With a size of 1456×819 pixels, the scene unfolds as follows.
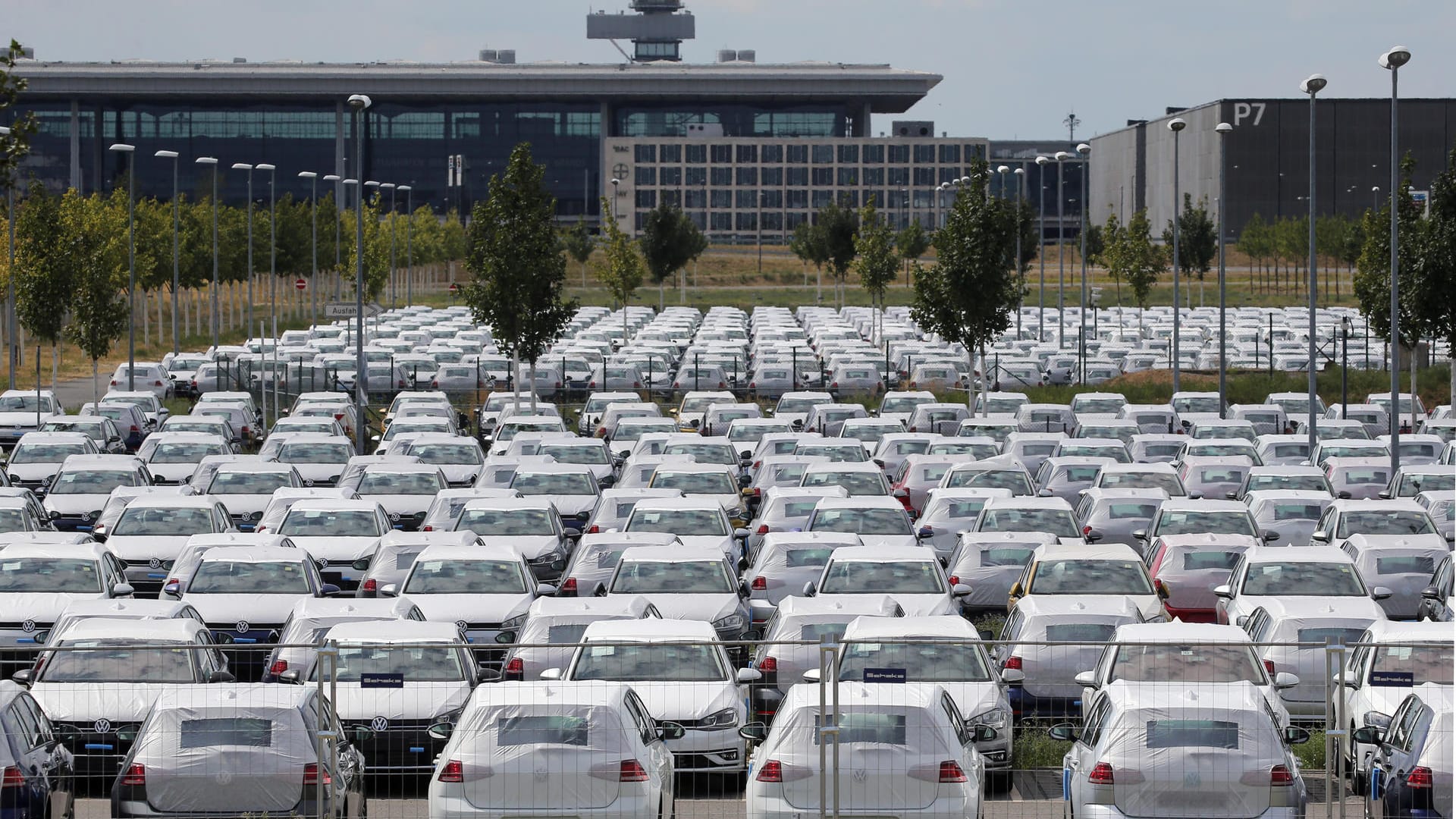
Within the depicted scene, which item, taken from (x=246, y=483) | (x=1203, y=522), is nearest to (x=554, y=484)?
(x=246, y=483)

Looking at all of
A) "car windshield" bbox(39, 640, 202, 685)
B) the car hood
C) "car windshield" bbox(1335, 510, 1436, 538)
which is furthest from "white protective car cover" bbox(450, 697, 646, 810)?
"car windshield" bbox(1335, 510, 1436, 538)

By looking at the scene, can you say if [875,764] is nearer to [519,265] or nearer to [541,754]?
[541,754]

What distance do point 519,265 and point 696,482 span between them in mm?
18754

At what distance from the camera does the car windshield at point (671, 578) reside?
66.6ft

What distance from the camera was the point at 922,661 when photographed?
50.2 feet

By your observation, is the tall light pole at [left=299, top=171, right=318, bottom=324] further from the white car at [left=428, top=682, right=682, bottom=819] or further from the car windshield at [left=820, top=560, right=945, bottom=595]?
the white car at [left=428, top=682, right=682, bottom=819]

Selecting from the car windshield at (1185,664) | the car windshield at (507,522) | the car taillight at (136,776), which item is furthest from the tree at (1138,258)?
the car taillight at (136,776)

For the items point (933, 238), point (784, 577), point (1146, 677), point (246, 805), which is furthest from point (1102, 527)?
point (933, 238)

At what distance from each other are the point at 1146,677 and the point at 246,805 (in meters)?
5.94

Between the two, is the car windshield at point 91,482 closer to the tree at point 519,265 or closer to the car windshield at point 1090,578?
the car windshield at point 1090,578

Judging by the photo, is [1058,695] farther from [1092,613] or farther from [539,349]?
[539,349]

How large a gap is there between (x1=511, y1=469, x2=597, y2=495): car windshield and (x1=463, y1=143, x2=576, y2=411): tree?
690 inches

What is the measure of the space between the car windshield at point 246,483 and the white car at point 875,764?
18.4 m

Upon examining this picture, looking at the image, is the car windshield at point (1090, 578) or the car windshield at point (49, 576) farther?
the car windshield at point (1090, 578)
